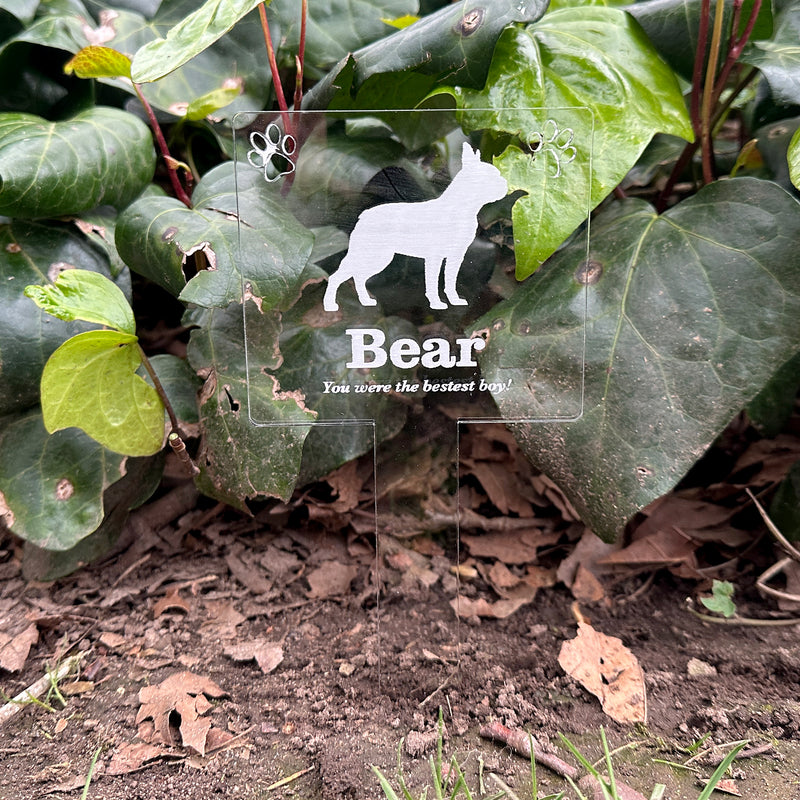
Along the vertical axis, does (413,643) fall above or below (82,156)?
below

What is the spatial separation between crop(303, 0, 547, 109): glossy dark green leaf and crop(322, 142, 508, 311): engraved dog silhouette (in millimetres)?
152

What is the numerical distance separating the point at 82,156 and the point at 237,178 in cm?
31

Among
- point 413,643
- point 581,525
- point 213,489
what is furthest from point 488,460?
point 213,489

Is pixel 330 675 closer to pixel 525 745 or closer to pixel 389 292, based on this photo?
pixel 525 745

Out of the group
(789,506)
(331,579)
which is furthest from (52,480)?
(789,506)

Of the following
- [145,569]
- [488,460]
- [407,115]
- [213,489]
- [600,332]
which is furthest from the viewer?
[488,460]

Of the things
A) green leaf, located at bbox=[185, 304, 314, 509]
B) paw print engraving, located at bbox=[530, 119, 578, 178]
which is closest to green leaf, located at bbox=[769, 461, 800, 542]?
paw print engraving, located at bbox=[530, 119, 578, 178]

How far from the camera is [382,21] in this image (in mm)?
1237

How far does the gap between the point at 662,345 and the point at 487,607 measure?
1.67ft

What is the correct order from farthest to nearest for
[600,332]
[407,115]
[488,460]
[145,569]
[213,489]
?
[488,460], [145,569], [213,489], [600,332], [407,115]

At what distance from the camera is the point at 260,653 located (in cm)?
105

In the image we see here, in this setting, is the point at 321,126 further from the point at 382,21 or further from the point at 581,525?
the point at 581,525

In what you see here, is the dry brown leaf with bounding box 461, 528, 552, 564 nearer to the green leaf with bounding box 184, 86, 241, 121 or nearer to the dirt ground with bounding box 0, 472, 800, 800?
the dirt ground with bounding box 0, 472, 800, 800

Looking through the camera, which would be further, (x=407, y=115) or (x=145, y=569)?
(x=145, y=569)
